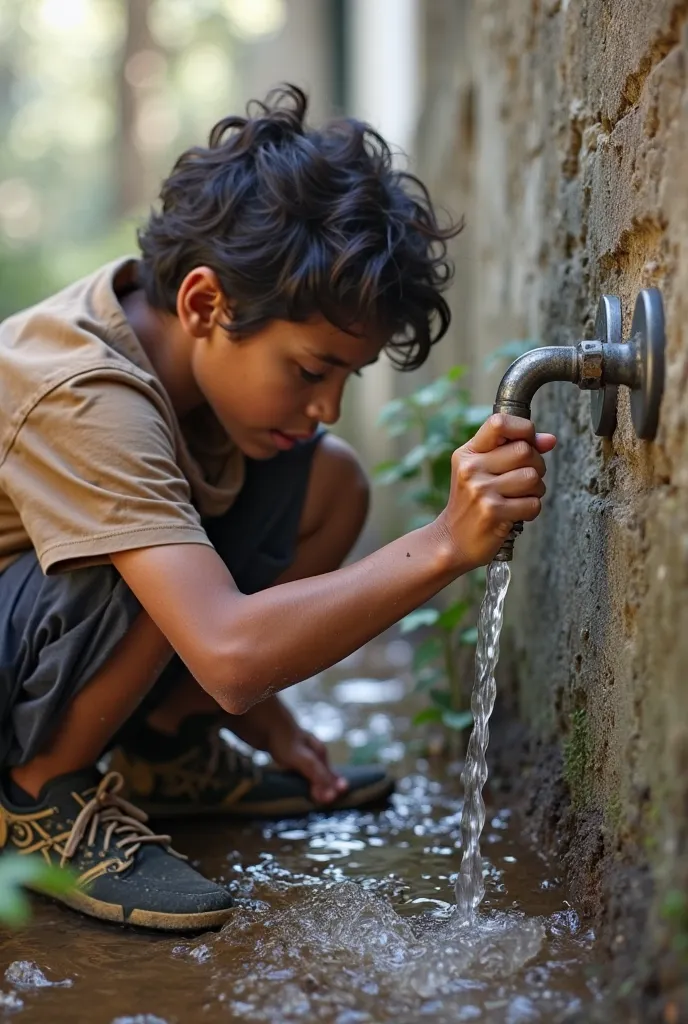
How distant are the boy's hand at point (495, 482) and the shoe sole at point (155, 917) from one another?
24.5 inches

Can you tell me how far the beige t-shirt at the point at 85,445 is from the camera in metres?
1.59

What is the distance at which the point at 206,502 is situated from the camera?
6.52 ft

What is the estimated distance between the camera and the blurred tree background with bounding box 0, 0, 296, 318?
18.2 meters

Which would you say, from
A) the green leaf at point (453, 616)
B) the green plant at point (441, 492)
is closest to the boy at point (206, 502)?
the green plant at point (441, 492)

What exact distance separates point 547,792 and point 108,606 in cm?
77

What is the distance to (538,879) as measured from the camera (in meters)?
1.72

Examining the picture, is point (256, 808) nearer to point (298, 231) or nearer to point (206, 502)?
point (206, 502)

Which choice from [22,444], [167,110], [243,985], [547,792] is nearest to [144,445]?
[22,444]

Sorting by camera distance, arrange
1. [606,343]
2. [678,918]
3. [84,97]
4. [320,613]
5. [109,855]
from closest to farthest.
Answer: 1. [678,918]
2. [606,343]
3. [320,613]
4. [109,855]
5. [84,97]

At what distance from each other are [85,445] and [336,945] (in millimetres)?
747

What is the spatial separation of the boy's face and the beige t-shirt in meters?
0.10

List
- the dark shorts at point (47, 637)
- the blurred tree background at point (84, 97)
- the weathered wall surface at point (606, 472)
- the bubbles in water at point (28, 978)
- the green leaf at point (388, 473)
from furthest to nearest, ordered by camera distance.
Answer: the blurred tree background at point (84, 97) < the green leaf at point (388, 473) < the dark shorts at point (47, 637) < the bubbles in water at point (28, 978) < the weathered wall surface at point (606, 472)

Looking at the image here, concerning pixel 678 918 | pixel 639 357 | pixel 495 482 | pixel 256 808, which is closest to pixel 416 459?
pixel 256 808

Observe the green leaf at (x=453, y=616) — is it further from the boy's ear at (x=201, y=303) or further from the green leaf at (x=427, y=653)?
the boy's ear at (x=201, y=303)
